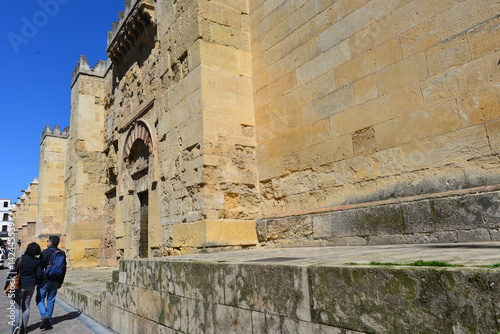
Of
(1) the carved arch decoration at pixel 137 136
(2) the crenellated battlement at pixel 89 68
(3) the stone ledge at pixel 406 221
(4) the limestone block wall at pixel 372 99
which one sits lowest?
(3) the stone ledge at pixel 406 221

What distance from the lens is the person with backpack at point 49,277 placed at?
17.3 feet

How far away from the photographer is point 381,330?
1609 millimetres

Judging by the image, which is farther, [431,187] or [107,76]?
[107,76]

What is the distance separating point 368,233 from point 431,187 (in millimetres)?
768

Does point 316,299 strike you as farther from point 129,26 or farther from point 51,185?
point 51,185

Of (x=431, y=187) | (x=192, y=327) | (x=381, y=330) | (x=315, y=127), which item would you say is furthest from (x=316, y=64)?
(x=381, y=330)

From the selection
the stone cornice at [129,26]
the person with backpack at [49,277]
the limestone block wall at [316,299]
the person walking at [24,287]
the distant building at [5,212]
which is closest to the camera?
the limestone block wall at [316,299]

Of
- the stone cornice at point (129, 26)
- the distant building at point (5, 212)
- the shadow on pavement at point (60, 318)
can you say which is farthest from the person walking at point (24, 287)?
the distant building at point (5, 212)

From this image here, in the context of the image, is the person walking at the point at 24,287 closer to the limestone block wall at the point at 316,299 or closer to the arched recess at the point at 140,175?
the limestone block wall at the point at 316,299

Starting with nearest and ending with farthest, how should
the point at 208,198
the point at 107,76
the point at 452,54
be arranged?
the point at 452,54 < the point at 208,198 < the point at 107,76

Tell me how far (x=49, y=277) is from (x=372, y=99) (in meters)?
4.99

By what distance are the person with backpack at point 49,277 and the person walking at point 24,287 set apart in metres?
0.27

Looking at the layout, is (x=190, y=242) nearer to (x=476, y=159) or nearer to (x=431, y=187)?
(x=431, y=187)

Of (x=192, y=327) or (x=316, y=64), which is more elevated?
(x=316, y=64)
